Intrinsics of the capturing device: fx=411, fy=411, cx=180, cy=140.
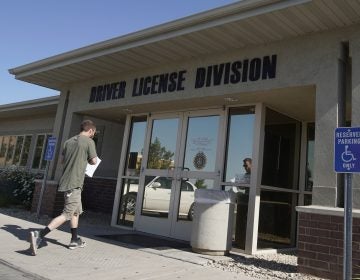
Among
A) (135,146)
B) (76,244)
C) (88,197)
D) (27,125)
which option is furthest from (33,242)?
(27,125)

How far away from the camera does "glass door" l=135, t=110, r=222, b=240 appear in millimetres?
8523

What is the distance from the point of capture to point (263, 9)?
6.16 metres

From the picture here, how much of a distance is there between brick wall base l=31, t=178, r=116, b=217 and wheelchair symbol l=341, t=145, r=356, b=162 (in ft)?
27.1

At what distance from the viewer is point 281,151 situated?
8531 millimetres

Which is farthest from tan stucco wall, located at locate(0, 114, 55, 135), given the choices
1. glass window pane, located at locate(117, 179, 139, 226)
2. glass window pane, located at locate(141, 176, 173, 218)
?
glass window pane, located at locate(141, 176, 173, 218)

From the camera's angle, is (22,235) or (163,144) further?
(163,144)

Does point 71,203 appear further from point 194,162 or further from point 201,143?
point 201,143

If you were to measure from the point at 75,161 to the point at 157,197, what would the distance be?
3.27 meters

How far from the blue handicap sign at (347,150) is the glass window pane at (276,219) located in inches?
153

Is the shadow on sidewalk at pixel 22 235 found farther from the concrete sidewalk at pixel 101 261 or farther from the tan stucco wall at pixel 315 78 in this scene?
the tan stucco wall at pixel 315 78

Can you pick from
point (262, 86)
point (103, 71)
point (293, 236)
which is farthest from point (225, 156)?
point (103, 71)

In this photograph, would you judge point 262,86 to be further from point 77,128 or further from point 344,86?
point 77,128

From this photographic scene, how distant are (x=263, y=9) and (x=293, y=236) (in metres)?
4.86

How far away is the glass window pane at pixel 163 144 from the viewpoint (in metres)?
9.24
